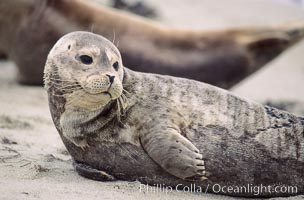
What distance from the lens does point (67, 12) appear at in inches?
261

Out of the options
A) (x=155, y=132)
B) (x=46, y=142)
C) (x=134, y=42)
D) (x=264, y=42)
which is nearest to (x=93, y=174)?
(x=155, y=132)

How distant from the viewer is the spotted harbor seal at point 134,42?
654 centimetres

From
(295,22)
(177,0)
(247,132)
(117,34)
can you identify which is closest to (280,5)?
(177,0)

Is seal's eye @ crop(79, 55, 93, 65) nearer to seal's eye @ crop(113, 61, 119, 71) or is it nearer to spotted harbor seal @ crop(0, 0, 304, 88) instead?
seal's eye @ crop(113, 61, 119, 71)

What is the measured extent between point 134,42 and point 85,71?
3093mm

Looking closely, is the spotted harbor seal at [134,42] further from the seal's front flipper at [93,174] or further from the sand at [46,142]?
the seal's front flipper at [93,174]

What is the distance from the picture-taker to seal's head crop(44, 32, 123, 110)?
3.43 meters

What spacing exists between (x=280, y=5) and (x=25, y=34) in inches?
306

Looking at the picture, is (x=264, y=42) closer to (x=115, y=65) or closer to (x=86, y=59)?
(x=115, y=65)

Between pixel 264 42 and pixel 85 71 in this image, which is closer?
pixel 85 71

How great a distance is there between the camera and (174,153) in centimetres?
346

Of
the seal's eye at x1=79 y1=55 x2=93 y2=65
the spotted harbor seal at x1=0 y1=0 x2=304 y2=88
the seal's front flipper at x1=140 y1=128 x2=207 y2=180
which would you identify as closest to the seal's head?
the seal's eye at x1=79 y1=55 x2=93 y2=65

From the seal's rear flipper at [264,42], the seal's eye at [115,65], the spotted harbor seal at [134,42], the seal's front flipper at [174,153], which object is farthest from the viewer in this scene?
the seal's rear flipper at [264,42]

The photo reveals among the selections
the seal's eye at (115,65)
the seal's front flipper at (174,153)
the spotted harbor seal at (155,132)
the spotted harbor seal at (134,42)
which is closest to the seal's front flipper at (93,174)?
the spotted harbor seal at (155,132)
